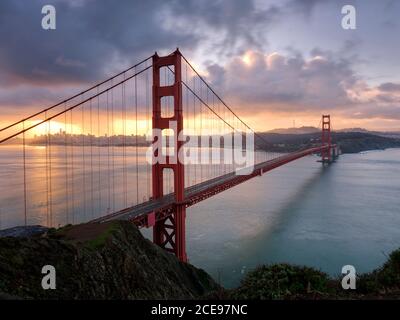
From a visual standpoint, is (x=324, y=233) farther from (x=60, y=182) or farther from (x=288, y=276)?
(x=60, y=182)

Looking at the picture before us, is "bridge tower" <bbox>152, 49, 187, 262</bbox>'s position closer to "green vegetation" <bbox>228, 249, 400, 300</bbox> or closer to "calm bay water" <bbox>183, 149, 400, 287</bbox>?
"calm bay water" <bbox>183, 149, 400, 287</bbox>

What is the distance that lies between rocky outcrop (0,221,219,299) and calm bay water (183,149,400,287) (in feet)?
21.0

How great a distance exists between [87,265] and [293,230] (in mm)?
24441

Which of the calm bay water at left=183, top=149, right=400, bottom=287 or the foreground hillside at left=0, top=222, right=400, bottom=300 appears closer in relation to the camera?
the foreground hillside at left=0, top=222, right=400, bottom=300

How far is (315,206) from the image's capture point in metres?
40.8

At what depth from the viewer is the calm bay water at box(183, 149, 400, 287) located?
71.9 feet

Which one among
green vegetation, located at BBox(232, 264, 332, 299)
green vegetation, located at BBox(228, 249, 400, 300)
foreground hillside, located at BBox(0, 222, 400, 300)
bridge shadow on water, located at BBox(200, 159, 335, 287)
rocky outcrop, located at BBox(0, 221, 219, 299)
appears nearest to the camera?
green vegetation, located at BBox(228, 249, 400, 300)

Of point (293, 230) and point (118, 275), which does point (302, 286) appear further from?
point (293, 230)

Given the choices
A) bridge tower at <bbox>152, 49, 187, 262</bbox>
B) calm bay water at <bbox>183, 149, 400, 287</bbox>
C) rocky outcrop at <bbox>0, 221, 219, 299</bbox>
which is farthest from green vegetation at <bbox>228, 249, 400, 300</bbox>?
bridge tower at <bbox>152, 49, 187, 262</bbox>

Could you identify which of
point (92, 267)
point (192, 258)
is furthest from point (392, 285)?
point (192, 258)

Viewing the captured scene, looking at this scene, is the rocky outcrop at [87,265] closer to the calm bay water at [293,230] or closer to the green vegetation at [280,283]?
the green vegetation at [280,283]

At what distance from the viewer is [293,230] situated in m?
29.7
